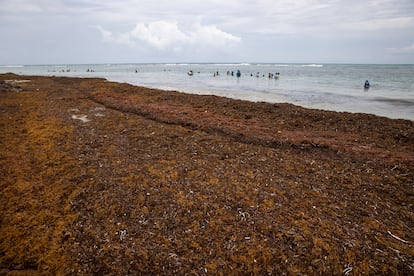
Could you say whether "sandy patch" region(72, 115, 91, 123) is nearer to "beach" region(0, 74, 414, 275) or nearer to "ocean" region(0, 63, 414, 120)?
"beach" region(0, 74, 414, 275)

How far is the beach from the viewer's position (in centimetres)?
407

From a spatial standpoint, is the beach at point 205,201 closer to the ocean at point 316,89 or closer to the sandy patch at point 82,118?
the sandy patch at point 82,118

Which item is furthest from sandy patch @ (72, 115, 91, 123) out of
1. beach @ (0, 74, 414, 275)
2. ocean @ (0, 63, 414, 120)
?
ocean @ (0, 63, 414, 120)

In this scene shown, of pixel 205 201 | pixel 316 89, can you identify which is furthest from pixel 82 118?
pixel 316 89

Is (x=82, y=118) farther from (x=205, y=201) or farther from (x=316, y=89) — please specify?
(x=316, y=89)

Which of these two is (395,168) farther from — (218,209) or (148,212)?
(148,212)

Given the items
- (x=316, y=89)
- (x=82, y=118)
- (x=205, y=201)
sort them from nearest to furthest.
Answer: (x=205, y=201) → (x=82, y=118) → (x=316, y=89)

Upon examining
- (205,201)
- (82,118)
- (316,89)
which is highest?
(316,89)

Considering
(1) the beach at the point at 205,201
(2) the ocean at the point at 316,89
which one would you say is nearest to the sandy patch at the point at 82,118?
(1) the beach at the point at 205,201

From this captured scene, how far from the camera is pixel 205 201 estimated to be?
552 centimetres

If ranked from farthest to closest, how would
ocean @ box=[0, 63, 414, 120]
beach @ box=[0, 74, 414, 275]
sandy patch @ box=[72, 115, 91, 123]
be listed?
ocean @ box=[0, 63, 414, 120] → sandy patch @ box=[72, 115, 91, 123] → beach @ box=[0, 74, 414, 275]

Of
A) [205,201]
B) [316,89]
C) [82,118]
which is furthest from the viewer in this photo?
[316,89]

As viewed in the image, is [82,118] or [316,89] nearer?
[82,118]

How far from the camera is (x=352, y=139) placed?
9.77 metres
